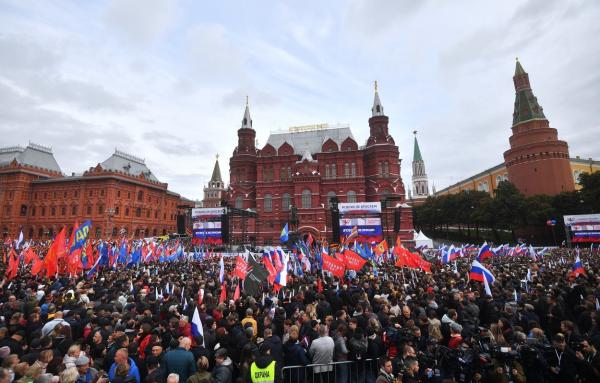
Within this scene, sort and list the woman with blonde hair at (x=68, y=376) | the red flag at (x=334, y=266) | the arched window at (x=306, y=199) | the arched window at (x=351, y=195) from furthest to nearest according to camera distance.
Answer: the arched window at (x=351, y=195) < the arched window at (x=306, y=199) < the red flag at (x=334, y=266) < the woman with blonde hair at (x=68, y=376)

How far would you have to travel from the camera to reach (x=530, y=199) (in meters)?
45.8

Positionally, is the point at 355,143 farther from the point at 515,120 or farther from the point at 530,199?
the point at 515,120

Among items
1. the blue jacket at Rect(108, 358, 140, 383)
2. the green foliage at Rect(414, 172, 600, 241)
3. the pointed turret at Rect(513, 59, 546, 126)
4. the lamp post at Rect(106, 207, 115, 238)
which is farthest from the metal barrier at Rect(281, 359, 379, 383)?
the pointed turret at Rect(513, 59, 546, 126)

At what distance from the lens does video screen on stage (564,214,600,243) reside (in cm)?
3008

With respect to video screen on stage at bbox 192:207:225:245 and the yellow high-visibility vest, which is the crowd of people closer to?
the yellow high-visibility vest

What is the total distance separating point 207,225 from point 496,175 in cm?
7404

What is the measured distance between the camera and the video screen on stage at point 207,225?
37.3 m

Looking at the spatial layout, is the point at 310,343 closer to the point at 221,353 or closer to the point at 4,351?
the point at 221,353

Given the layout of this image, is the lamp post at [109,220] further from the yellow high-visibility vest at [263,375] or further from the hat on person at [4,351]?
the yellow high-visibility vest at [263,375]

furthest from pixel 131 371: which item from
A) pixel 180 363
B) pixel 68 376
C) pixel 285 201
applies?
pixel 285 201

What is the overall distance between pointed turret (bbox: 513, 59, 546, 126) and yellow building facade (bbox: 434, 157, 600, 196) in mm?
13081

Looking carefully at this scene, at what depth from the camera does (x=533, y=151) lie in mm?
54562

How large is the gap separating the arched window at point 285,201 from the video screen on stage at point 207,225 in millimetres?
12214

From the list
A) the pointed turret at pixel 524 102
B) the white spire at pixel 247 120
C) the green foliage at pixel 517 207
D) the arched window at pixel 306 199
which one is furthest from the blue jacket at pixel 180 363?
the pointed turret at pixel 524 102
